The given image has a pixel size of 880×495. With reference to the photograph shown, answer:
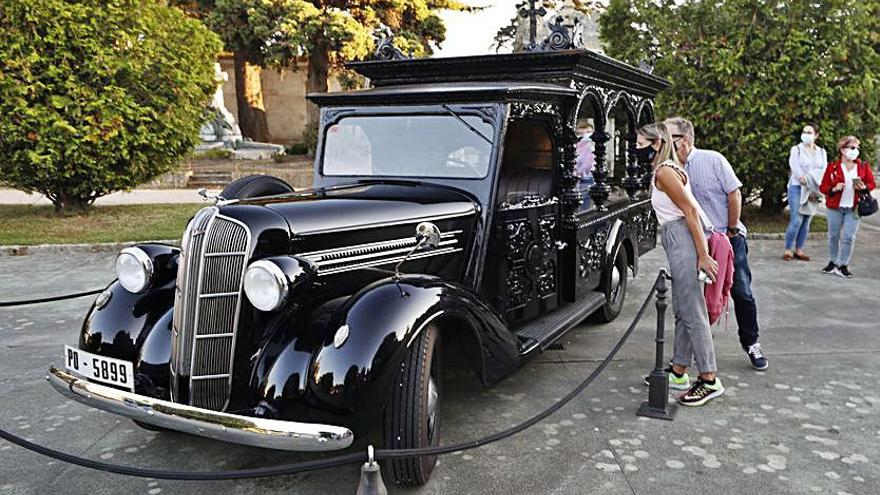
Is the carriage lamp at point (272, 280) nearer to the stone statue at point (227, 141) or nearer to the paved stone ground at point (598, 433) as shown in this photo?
the paved stone ground at point (598, 433)

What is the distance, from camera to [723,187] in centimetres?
446

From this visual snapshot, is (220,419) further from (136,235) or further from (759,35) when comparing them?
(759,35)

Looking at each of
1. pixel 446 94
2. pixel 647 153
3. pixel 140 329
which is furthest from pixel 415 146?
pixel 140 329

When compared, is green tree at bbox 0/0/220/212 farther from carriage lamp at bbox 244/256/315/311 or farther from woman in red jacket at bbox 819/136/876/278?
woman in red jacket at bbox 819/136/876/278

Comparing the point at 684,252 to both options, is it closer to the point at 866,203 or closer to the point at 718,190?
the point at 718,190

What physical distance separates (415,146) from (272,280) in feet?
5.84

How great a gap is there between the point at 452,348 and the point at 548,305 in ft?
4.52

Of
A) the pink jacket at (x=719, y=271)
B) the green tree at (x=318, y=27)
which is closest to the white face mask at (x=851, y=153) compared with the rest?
the pink jacket at (x=719, y=271)

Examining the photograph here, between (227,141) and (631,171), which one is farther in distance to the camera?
(227,141)

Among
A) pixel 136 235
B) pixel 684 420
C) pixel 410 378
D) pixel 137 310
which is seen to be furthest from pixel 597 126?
pixel 136 235

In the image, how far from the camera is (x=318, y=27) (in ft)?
63.3

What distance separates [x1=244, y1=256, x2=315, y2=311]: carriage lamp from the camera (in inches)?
115

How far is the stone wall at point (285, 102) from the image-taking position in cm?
2928

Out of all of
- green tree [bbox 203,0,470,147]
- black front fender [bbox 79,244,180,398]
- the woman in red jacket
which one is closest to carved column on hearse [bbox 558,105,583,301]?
black front fender [bbox 79,244,180,398]
